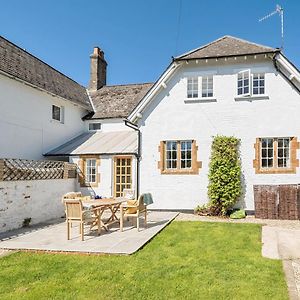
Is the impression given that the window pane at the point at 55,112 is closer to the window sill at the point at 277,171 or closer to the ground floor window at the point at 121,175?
the ground floor window at the point at 121,175

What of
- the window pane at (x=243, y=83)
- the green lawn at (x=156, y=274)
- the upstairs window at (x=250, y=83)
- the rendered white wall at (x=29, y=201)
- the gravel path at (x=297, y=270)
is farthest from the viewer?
the window pane at (x=243, y=83)

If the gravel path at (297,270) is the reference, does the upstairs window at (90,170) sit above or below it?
above

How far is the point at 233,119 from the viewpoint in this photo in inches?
645

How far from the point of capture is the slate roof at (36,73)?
56.5ft

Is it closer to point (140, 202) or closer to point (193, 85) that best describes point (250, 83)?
point (193, 85)

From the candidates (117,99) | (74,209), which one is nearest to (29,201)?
(74,209)

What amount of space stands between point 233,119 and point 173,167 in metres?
4.05

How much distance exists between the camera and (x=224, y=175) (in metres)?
15.6

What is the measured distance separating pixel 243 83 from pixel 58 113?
12155 millimetres

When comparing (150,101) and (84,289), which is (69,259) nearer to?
(84,289)

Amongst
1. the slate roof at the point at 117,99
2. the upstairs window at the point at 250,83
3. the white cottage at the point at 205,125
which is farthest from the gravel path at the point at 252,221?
the slate roof at the point at 117,99

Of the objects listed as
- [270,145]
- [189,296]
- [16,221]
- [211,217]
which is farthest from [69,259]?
[270,145]

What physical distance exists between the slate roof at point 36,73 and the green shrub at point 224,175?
11.0 metres

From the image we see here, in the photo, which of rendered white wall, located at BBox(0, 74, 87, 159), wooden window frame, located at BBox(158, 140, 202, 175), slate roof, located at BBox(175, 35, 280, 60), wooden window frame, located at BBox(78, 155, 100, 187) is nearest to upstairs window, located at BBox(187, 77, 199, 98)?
slate roof, located at BBox(175, 35, 280, 60)
